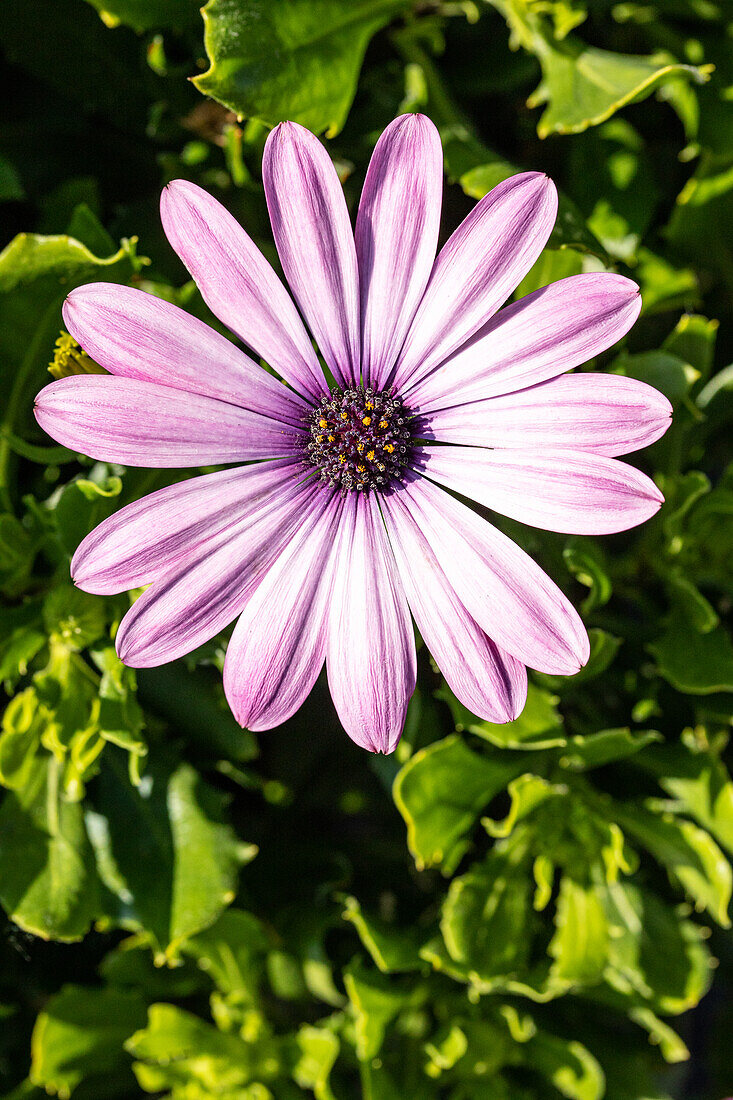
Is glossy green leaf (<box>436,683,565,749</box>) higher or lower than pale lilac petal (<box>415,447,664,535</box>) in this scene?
lower

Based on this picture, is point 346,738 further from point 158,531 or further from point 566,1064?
point 158,531

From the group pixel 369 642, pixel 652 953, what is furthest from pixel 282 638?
pixel 652 953

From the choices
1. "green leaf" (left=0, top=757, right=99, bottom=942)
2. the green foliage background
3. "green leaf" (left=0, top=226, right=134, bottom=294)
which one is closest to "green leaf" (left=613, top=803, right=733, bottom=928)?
the green foliage background

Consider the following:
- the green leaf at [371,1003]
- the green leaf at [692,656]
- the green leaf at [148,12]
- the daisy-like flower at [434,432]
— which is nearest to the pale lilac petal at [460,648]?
the daisy-like flower at [434,432]

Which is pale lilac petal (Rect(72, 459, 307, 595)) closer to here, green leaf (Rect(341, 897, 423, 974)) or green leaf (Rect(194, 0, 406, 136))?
green leaf (Rect(194, 0, 406, 136))

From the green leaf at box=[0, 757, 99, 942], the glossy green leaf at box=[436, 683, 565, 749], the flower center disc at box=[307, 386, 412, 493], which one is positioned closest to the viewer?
the flower center disc at box=[307, 386, 412, 493]

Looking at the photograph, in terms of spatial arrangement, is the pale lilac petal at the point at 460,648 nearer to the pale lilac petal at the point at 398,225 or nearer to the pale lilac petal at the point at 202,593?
the pale lilac petal at the point at 202,593
